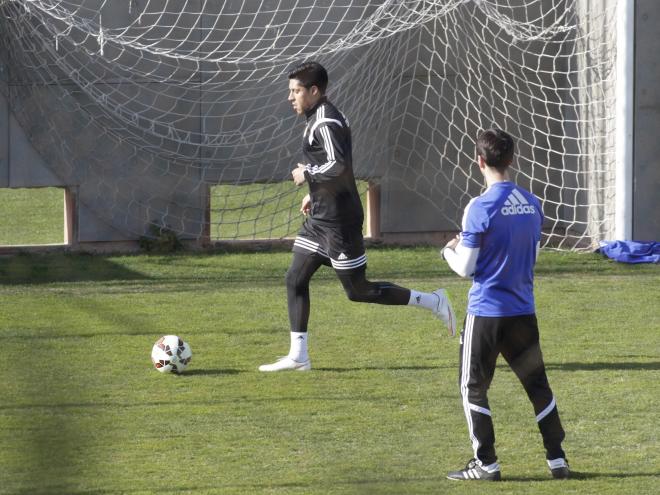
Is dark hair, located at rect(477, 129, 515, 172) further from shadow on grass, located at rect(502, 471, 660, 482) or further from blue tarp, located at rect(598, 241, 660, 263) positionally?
blue tarp, located at rect(598, 241, 660, 263)

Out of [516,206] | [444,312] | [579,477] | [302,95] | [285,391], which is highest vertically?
[302,95]

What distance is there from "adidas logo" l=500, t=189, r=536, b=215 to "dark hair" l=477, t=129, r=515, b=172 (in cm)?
13

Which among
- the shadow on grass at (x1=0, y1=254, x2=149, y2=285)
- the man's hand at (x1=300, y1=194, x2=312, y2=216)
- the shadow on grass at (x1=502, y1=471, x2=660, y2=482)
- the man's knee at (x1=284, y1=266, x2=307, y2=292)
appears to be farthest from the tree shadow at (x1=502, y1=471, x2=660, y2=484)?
the shadow on grass at (x1=0, y1=254, x2=149, y2=285)

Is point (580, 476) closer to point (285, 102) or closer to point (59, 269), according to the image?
point (59, 269)

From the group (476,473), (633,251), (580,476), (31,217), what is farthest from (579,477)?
(31,217)

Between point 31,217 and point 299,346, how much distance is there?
35.7 ft

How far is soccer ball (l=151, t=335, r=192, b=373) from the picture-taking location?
7.57 m

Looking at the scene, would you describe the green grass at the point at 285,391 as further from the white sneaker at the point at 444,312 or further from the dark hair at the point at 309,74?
the dark hair at the point at 309,74

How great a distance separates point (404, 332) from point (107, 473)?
12.8 ft

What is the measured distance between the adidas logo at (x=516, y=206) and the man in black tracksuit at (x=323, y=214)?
2081mm

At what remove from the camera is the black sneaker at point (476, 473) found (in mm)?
5387

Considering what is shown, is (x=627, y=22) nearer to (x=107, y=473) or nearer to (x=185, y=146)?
(x=185, y=146)

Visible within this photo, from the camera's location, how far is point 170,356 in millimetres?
7570

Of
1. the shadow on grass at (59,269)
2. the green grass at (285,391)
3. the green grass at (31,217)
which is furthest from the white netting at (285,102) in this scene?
the green grass at (31,217)
